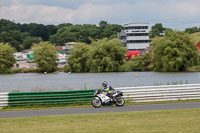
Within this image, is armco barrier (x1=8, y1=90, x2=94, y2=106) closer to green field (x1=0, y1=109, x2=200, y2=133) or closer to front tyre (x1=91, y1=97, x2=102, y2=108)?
front tyre (x1=91, y1=97, x2=102, y2=108)

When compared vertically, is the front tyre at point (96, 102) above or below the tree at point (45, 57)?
below

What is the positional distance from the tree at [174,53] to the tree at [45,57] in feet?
90.1

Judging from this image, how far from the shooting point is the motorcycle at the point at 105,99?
Result: 19.5 meters

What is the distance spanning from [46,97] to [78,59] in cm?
6462

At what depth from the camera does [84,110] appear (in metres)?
18.5

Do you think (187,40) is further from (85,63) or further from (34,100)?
(34,100)

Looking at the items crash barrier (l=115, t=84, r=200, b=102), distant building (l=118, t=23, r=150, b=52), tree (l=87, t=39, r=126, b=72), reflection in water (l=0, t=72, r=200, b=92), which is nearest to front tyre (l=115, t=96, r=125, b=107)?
crash barrier (l=115, t=84, r=200, b=102)

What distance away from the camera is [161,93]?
850 inches

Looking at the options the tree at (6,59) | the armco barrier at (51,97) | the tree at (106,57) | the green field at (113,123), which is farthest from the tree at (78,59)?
the green field at (113,123)

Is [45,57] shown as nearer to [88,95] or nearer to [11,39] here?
[88,95]

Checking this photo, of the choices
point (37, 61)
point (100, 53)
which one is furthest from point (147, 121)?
point (37, 61)

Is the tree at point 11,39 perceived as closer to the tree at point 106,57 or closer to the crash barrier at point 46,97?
the tree at point 106,57

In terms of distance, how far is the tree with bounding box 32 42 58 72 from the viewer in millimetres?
89562

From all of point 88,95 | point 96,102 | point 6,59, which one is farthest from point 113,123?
point 6,59
